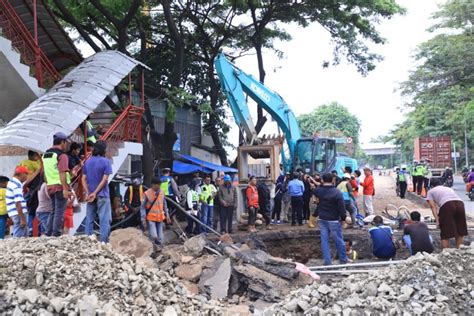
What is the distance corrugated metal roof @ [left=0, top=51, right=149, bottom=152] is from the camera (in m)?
7.43

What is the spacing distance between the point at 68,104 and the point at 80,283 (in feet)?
15.6

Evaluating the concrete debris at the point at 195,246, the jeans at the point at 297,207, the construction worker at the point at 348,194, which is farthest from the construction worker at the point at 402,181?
the concrete debris at the point at 195,246

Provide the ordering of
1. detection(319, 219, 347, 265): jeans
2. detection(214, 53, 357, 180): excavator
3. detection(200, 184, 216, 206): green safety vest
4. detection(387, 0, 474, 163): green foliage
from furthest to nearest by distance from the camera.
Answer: detection(387, 0, 474, 163): green foliage
detection(214, 53, 357, 180): excavator
detection(200, 184, 216, 206): green safety vest
detection(319, 219, 347, 265): jeans

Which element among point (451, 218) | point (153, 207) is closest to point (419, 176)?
point (451, 218)

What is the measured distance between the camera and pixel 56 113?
826 centimetres

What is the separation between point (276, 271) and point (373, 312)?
9.65 feet

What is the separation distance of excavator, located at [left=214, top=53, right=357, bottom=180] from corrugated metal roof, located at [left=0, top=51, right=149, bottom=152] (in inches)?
153

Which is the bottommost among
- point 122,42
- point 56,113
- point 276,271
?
point 276,271

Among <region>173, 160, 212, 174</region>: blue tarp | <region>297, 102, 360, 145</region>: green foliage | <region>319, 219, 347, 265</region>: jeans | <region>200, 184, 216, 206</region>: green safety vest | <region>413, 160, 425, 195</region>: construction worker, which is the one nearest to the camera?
<region>319, 219, 347, 265</region>: jeans

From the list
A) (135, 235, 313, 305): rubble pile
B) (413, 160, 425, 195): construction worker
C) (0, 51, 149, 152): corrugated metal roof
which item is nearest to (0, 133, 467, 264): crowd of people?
(0, 51, 149, 152): corrugated metal roof

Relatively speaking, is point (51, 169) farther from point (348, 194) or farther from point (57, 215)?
point (348, 194)

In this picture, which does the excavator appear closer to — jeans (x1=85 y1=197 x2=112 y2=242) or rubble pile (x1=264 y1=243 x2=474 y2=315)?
jeans (x1=85 y1=197 x2=112 y2=242)

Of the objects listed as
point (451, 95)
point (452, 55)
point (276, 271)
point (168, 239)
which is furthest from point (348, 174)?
point (451, 95)

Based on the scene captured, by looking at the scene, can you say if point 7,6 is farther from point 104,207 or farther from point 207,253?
point 207,253
